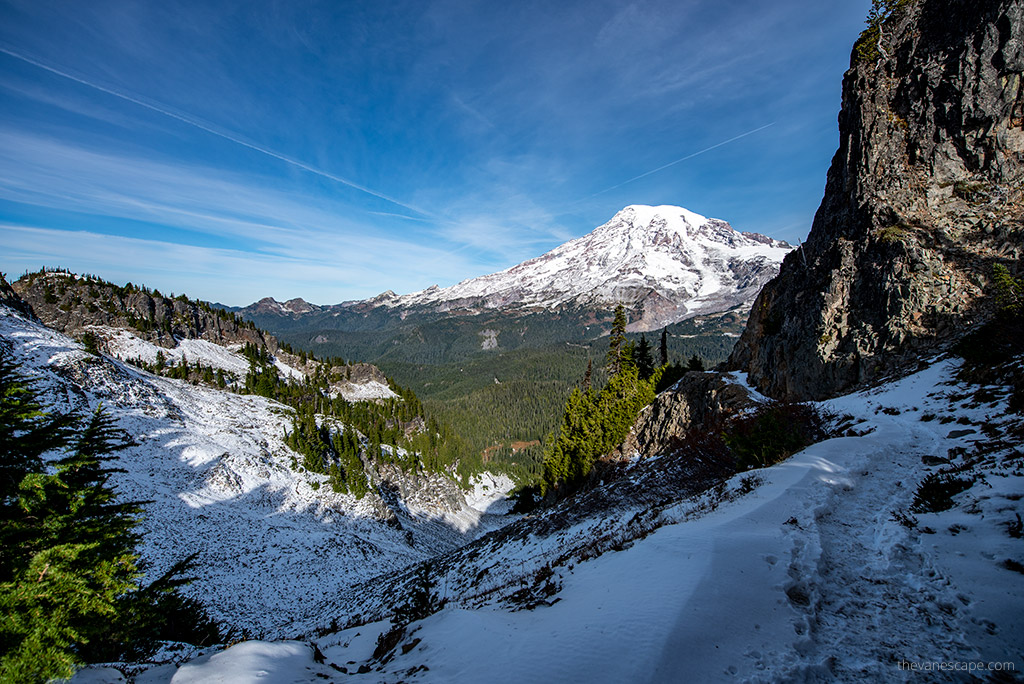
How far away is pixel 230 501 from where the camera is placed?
46469 mm

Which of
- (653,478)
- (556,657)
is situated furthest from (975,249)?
(556,657)

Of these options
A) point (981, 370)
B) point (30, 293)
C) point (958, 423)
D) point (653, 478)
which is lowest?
point (653, 478)

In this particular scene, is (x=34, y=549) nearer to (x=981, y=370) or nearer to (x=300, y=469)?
(x=981, y=370)

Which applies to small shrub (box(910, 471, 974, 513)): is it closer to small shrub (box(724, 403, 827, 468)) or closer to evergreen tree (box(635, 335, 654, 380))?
small shrub (box(724, 403, 827, 468))

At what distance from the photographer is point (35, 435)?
8500mm

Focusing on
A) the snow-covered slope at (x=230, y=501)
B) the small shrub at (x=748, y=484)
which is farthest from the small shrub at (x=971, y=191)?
the snow-covered slope at (x=230, y=501)

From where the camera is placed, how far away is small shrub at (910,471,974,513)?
26.2ft

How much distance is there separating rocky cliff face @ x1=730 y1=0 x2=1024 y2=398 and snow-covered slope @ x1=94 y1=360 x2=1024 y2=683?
19768mm

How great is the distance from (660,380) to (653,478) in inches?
1055

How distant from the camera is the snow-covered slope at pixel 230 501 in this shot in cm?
3550

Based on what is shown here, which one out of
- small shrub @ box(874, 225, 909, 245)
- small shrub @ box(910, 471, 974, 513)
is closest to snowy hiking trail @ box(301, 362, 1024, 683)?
small shrub @ box(910, 471, 974, 513)

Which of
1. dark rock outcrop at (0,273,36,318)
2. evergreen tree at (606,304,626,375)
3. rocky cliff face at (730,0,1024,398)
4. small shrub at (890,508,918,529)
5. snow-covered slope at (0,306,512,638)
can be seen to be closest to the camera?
small shrub at (890,508,918,529)

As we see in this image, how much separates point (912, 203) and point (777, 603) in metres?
39.2

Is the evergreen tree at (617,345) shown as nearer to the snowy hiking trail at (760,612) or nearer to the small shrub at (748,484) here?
the small shrub at (748,484)
